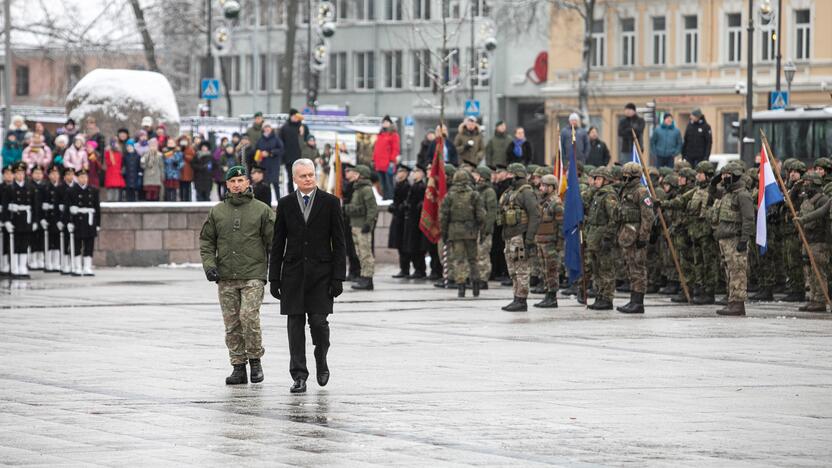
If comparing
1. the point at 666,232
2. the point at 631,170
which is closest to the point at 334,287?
the point at 631,170

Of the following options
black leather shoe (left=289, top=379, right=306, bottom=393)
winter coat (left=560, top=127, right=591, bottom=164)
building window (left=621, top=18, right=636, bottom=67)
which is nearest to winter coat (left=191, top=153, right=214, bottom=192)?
winter coat (left=560, top=127, right=591, bottom=164)

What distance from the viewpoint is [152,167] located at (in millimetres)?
36406

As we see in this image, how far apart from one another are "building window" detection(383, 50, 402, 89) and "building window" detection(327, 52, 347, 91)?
262 cm

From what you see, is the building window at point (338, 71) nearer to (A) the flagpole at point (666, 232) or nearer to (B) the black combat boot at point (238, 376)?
(A) the flagpole at point (666, 232)

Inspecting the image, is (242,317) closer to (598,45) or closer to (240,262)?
(240,262)

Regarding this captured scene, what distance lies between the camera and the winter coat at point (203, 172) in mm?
37875

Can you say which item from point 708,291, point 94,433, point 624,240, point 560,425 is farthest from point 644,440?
point 708,291

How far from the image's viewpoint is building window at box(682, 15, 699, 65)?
72.1m

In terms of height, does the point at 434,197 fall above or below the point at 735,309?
above

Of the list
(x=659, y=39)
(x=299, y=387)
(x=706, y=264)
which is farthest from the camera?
(x=659, y=39)

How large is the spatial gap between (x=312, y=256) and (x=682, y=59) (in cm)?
5862

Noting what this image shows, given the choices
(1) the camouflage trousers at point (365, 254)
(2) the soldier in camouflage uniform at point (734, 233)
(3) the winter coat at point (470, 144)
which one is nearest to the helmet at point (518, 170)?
(2) the soldier in camouflage uniform at point (734, 233)

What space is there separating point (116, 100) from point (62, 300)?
13.1 metres

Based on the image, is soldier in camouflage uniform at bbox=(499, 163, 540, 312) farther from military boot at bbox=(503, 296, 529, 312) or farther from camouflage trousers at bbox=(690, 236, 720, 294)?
camouflage trousers at bbox=(690, 236, 720, 294)
